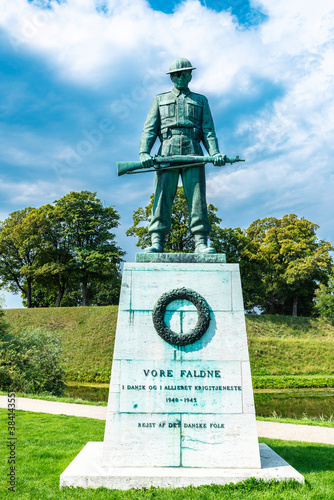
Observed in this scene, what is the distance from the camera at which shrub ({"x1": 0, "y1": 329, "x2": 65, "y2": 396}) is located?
15.9 metres

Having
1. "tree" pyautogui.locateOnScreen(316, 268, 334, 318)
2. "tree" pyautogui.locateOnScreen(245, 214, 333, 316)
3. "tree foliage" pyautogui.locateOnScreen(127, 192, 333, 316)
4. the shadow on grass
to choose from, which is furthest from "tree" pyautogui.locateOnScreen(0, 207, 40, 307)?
Answer: the shadow on grass

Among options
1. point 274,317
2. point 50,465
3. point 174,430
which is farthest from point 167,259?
point 274,317

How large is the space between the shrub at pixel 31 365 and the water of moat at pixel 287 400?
144 centimetres

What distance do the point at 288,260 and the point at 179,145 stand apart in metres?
35.4

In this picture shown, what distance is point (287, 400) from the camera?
16.6m

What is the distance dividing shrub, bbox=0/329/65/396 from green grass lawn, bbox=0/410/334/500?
19.2ft

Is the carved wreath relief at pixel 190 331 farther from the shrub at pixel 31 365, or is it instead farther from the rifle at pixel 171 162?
the shrub at pixel 31 365

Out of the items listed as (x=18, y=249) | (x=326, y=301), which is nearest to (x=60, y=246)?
(x=18, y=249)

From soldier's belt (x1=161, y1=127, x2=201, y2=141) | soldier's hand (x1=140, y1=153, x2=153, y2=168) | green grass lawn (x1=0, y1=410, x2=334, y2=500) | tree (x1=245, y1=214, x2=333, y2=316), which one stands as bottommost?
green grass lawn (x1=0, y1=410, x2=334, y2=500)

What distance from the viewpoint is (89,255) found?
122ft

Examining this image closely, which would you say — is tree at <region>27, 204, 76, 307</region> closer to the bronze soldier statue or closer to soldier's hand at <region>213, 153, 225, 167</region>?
the bronze soldier statue

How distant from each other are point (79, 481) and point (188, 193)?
14.0 ft

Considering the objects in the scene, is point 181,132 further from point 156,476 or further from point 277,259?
point 277,259

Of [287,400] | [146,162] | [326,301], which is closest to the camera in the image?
[146,162]
